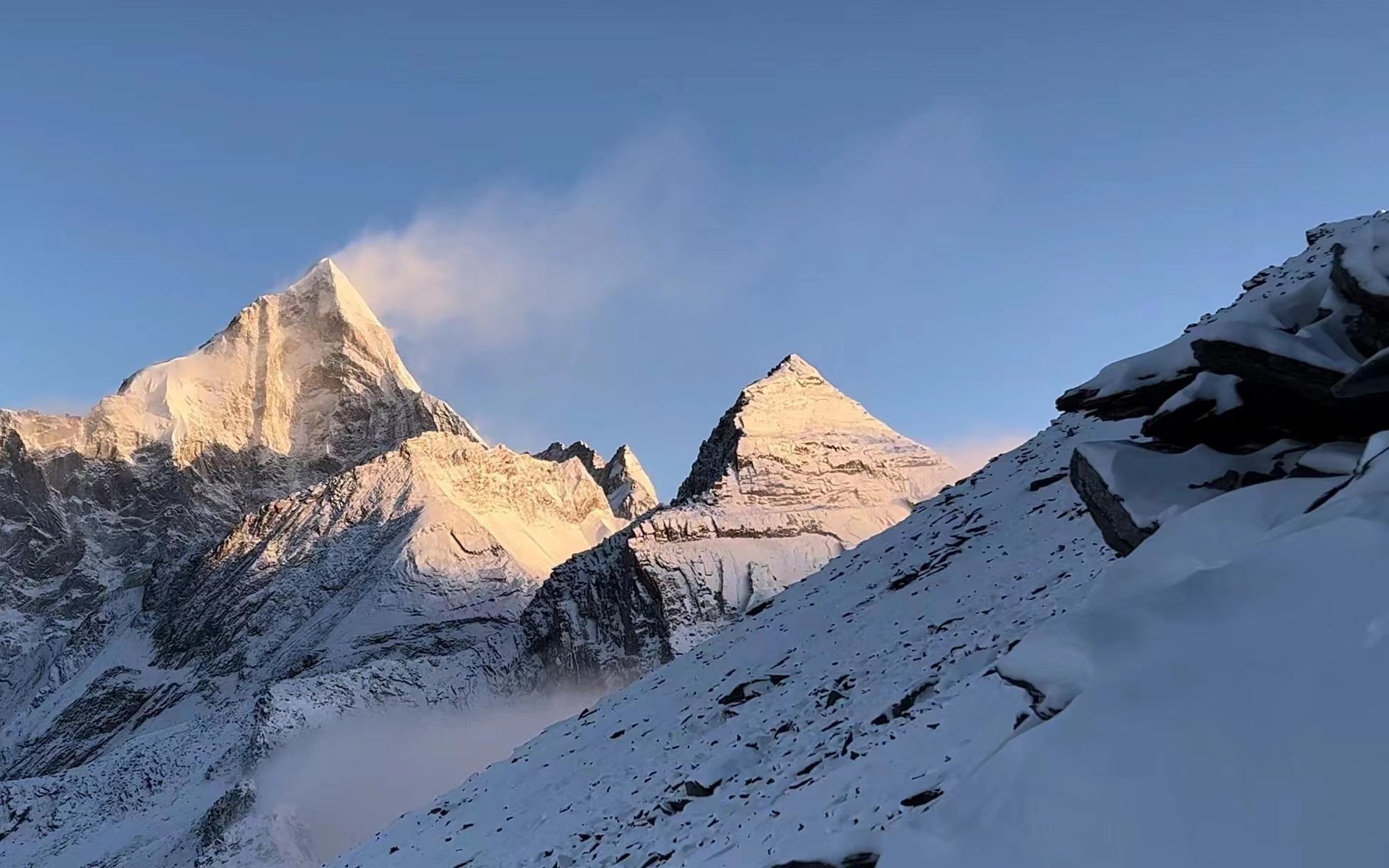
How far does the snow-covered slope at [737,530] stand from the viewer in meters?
94.8

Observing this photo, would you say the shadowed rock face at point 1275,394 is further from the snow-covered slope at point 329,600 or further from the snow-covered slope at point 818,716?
the snow-covered slope at point 329,600

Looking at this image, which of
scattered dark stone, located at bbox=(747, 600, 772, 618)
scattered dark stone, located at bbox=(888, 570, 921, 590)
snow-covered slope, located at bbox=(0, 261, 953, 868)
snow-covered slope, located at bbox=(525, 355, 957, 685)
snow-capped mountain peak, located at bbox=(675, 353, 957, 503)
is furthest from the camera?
snow-capped mountain peak, located at bbox=(675, 353, 957, 503)

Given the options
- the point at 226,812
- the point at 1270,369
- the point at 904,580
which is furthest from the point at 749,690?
the point at 226,812

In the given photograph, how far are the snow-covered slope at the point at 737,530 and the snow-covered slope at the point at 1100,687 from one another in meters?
66.5

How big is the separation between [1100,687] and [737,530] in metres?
96.8

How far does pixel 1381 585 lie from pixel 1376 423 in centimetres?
469

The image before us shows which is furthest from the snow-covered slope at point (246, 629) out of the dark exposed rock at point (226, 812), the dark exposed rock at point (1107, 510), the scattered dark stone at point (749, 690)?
the dark exposed rock at point (1107, 510)

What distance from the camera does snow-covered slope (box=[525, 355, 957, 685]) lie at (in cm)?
9481

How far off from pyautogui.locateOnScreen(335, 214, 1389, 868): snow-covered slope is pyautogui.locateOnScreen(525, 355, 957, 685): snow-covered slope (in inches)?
2618

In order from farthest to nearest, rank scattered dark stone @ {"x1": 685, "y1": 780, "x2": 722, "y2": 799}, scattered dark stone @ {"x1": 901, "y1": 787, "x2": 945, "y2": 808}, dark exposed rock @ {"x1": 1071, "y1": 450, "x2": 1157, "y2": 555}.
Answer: scattered dark stone @ {"x1": 685, "y1": 780, "x2": 722, "y2": 799} → dark exposed rock @ {"x1": 1071, "y1": 450, "x2": 1157, "y2": 555} → scattered dark stone @ {"x1": 901, "y1": 787, "x2": 945, "y2": 808}

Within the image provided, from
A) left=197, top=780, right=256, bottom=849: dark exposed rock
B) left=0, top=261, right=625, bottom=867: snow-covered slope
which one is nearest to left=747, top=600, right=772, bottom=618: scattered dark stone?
left=197, top=780, right=256, bottom=849: dark exposed rock

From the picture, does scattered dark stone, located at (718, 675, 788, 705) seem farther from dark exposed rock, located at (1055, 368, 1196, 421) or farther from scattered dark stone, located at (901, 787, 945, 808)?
scattered dark stone, located at (901, 787, 945, 808)

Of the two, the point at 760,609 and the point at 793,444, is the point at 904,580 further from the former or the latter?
the point at 793,444

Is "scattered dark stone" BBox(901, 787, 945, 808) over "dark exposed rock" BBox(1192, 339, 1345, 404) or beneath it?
beneath
